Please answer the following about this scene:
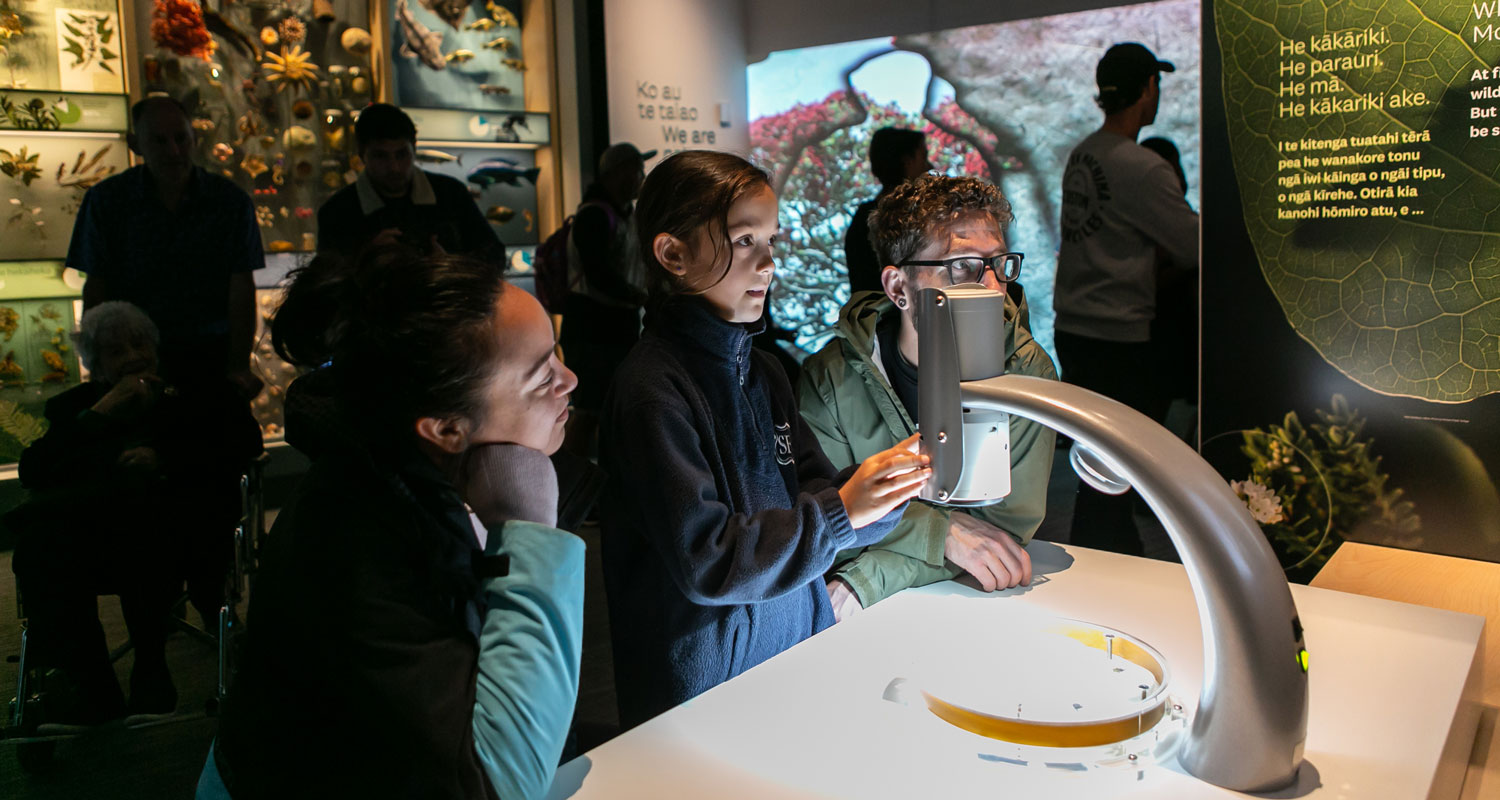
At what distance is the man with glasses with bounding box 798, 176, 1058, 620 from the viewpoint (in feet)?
5.77

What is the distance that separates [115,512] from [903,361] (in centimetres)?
206

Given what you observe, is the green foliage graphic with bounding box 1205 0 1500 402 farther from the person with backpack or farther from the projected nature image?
the person with backpack

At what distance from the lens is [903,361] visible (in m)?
1.98

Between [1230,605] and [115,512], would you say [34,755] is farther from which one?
[1230,605]

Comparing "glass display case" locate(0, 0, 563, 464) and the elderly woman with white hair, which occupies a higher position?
"glass display case" locate(0, 0, 563, 464)

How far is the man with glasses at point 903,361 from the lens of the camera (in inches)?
69.2

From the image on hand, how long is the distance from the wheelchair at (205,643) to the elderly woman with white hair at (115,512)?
29 mm

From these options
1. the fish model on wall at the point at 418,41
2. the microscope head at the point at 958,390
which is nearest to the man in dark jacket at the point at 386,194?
the fish model on wall at the point at 418,41

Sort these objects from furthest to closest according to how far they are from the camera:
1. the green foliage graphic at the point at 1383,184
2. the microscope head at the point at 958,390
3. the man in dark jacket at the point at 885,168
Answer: the man in dark jacket at the point at 885,168 < the green foliage graphic at the point at 1383,184 < the microscope head at the point at 958,390

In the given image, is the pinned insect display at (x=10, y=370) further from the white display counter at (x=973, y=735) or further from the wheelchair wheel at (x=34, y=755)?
the white display counter at (x=973, y=735)

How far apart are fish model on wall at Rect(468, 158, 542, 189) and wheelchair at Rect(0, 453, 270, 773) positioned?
179cm

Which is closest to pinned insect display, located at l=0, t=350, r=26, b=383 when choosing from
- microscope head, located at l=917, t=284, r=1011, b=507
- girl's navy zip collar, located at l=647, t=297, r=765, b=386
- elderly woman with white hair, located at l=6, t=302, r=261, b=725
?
elderly woman with white hair, located at l=6, t=302, r=261, b=725

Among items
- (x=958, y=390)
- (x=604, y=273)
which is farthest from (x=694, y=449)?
(x=604, y=273)

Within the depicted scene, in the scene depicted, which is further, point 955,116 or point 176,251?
point 955,116
